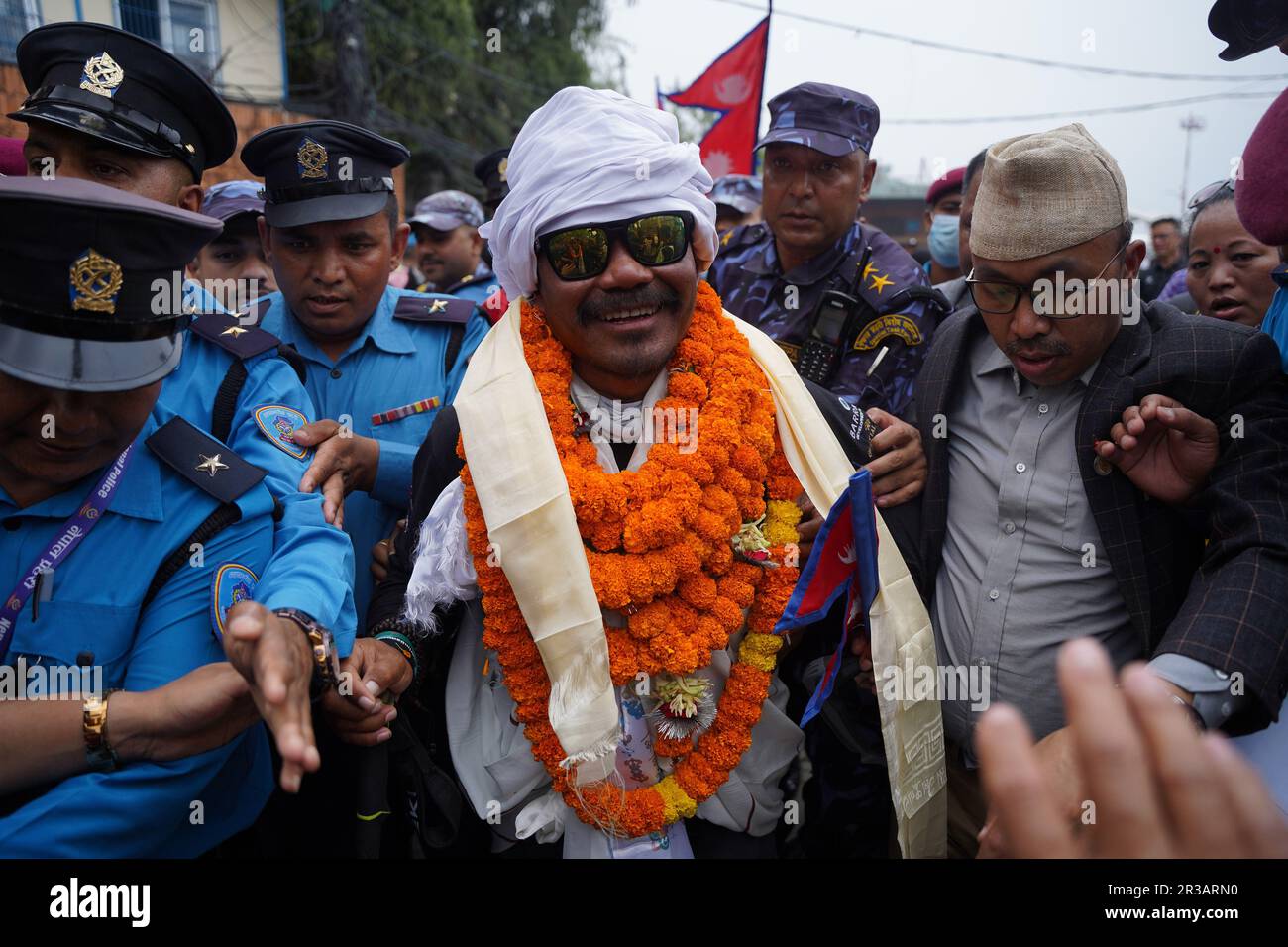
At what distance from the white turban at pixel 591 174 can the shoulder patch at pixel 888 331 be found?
110 centimetres

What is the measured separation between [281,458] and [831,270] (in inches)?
92.3

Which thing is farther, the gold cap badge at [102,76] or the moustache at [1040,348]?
the gold cap badge at [102,76]

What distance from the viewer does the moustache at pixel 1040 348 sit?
2.13 meters

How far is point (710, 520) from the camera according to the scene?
6.91ft

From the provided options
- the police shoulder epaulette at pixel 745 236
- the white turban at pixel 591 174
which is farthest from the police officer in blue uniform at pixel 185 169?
the police shoulder epaulette at pixel 745 236

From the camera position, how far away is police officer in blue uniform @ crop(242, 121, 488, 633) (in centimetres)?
289

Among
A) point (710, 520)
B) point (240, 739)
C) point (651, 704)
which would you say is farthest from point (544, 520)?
point (240, 739)

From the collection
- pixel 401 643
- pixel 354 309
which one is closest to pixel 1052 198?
pixel 401 643

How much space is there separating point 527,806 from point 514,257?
1466 millimetres

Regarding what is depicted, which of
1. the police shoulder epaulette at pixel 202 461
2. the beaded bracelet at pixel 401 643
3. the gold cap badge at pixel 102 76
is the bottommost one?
the beaded bracelet at pixel 401 643

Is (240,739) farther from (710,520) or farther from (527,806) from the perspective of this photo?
(710,520)

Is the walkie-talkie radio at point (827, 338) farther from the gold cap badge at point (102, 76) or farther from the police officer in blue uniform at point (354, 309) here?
the gold cap badge at point (102, 76)

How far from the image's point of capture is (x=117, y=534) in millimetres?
1836

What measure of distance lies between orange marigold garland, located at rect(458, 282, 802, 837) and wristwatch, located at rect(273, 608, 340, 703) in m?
0.46
